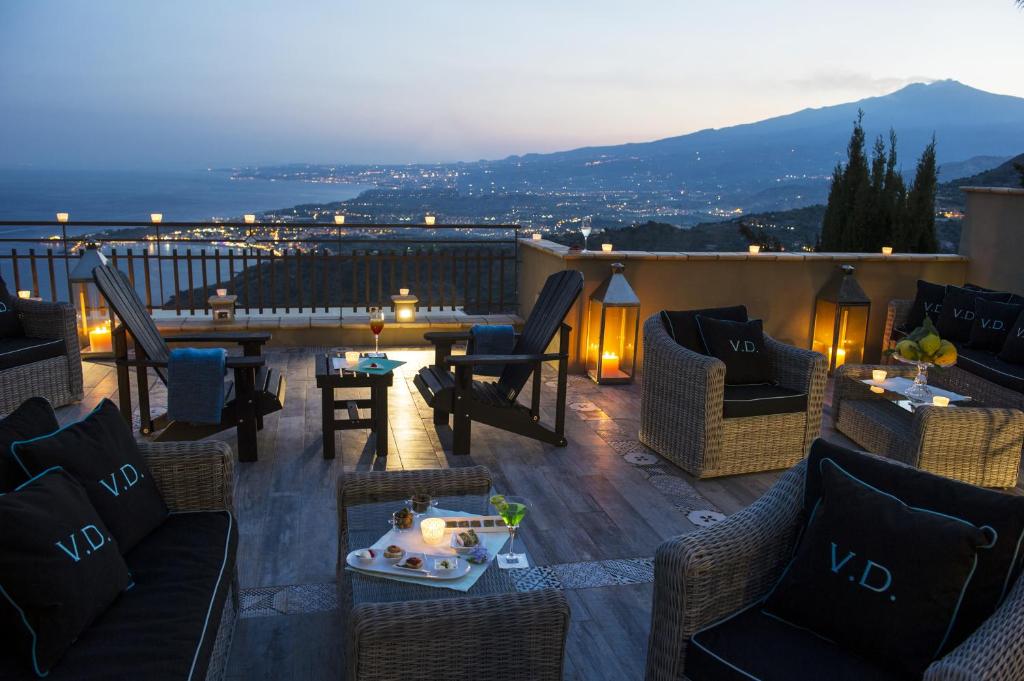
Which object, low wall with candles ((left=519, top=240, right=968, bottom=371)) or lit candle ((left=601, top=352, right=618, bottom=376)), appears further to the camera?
low wall with candles ((left=519, top=240, right=968, bottom=371))

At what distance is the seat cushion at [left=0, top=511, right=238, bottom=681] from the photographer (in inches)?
66.1

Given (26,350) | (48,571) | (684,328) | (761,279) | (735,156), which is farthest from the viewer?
(735,156)

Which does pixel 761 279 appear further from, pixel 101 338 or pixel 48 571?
pixel 48 571

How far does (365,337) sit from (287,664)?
187 inches

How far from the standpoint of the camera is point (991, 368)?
4.98m

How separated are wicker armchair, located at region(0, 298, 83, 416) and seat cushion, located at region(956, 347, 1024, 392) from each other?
599 centimetres

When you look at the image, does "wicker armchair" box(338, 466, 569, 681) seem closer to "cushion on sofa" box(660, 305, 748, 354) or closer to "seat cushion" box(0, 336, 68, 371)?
"cushion on sofa" box(660, 305, 748, 354)

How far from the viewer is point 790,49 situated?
11227 millimetres

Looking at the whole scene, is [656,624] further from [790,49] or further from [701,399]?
[790,49]

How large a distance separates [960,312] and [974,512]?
14.5 feet

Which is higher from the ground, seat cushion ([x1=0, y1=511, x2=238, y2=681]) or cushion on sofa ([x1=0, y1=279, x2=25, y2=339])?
cushion on sofa ([x1=0, y1=279, x2=25, y2=339])

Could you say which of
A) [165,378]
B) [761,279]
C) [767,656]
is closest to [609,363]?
[761,279]

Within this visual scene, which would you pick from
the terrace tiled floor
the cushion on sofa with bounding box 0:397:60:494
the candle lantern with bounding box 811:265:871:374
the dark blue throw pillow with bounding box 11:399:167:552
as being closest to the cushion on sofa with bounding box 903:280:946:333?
the candle lantern with bounding box 811:265:871:374

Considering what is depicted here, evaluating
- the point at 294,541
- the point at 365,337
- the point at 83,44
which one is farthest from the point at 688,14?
the point at 83,44
